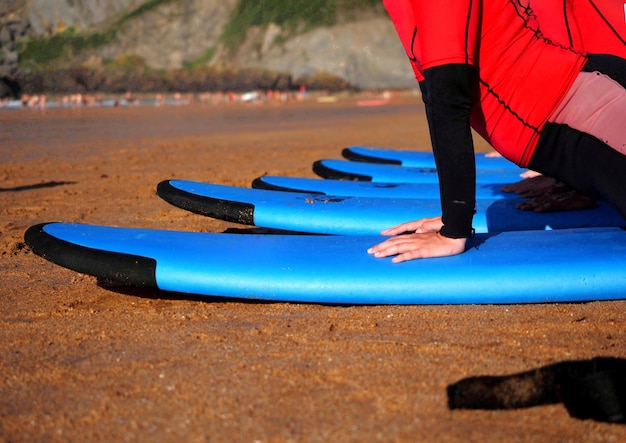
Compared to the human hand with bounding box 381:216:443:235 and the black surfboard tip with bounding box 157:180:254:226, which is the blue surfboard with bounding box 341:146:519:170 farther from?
the human hand with bounding box 381:216:443:235

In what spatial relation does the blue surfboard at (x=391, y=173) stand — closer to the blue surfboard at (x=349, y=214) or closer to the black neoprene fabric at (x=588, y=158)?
the blue surfboard at (x=349, y=214)

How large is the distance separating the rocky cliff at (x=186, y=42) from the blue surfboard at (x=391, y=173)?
29.3m

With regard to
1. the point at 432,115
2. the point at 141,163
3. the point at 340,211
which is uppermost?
the point at 432,115

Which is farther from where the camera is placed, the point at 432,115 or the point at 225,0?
the point at 225,0

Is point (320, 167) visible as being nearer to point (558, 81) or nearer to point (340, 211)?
point (340, 211)

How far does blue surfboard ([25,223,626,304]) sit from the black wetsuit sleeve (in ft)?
0.82

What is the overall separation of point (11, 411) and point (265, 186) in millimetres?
3175

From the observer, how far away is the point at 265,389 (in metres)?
1.98

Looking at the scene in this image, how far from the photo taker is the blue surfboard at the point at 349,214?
3764 mm

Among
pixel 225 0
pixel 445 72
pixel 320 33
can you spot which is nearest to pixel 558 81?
pixel 445 72

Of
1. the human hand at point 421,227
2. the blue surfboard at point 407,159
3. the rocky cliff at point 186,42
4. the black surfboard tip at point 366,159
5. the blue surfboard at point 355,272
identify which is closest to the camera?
the blue surfboard at point 355,272

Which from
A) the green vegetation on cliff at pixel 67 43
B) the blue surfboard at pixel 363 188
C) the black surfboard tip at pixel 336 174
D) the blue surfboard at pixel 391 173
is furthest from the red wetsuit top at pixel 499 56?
the green vegetation on cliff at pixel 67 43

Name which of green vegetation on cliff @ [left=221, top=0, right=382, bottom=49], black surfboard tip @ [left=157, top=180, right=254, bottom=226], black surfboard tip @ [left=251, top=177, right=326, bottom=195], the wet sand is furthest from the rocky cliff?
the wet sand

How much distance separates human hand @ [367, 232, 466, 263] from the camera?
9.27 feet
